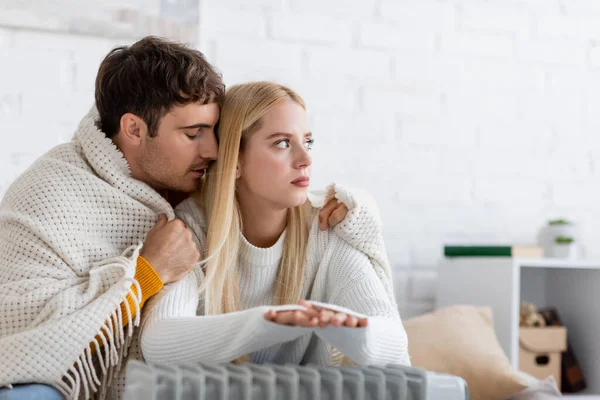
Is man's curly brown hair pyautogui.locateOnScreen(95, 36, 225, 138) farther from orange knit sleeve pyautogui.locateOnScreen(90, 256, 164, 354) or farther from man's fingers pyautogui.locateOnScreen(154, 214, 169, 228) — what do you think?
orange knit sleeve pyautogui.locateOnScreen(90, 256, 164, 354)

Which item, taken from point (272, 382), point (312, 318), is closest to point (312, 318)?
point (312, 318)

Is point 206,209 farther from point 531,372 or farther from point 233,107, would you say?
point 531,372

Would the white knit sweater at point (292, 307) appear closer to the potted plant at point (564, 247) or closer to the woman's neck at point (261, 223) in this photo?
the woman's neck at point (261, 223)

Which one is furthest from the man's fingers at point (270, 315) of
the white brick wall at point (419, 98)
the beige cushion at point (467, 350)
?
the white brick wall at point (419, 98)

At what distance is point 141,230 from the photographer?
5.56 feet

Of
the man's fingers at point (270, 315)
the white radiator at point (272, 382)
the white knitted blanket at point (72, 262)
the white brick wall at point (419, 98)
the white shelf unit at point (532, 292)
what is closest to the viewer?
the white radiator at point (272, 382)

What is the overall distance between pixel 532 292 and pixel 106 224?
5.75 feet

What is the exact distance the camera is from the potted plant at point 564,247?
268cm

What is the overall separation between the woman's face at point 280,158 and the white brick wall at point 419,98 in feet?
2.91

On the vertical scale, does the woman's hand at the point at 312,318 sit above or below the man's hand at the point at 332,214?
below

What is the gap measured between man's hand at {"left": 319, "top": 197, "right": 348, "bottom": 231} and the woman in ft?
0.05

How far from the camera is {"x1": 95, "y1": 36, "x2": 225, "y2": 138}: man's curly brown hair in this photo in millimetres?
1697

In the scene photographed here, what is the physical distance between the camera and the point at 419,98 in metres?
2.77

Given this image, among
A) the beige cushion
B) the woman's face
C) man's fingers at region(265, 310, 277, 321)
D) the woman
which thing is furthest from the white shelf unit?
man's fingers at region(265, 310, 277, 321)
